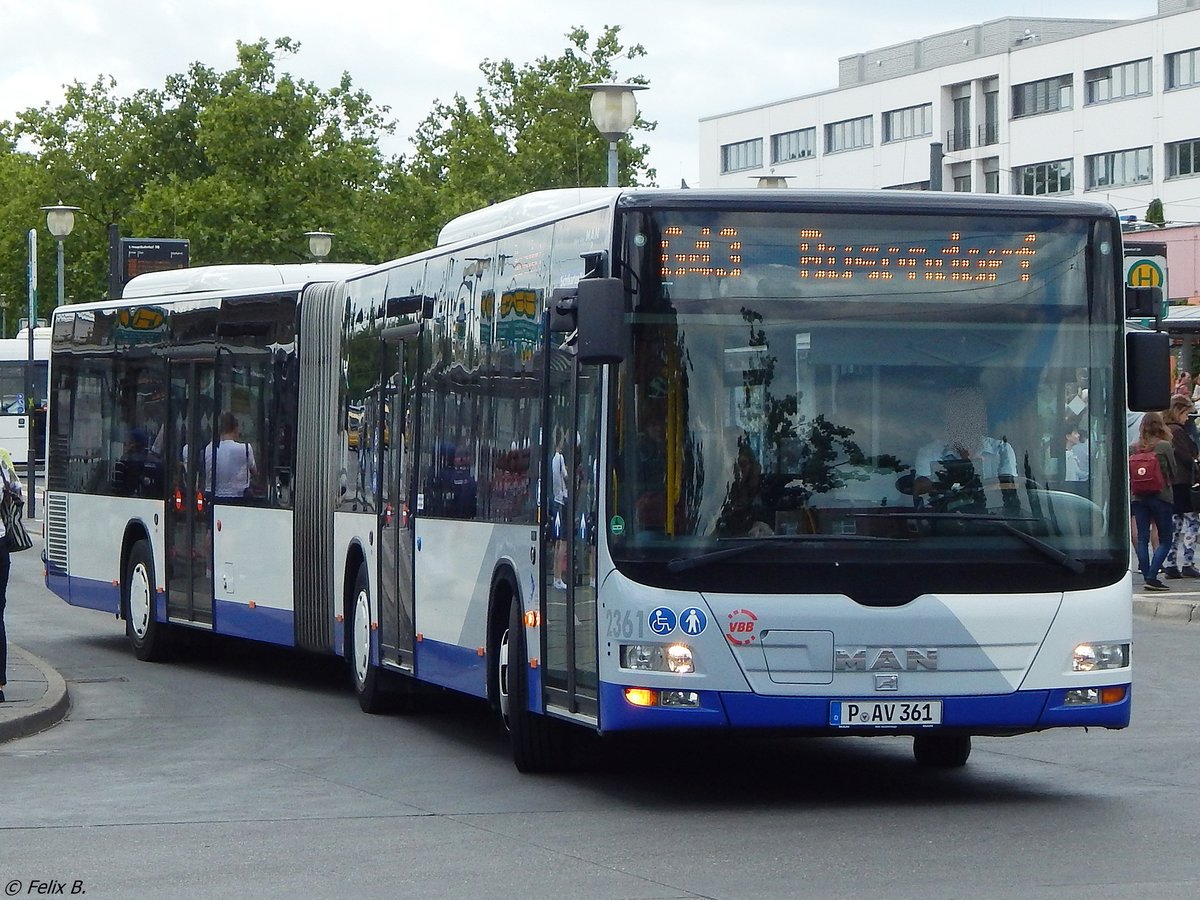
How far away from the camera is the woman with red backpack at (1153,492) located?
880 inches

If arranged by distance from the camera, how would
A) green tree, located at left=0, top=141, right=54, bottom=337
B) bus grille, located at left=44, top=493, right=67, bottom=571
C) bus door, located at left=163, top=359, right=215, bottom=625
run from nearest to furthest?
bus door, located at left=163, top=359, right=215, bottom=625 < bus grille, located at left=44, top=493, right=67, bottom=571 < green tree, located at left=0, top=141, right=54, bottom=337

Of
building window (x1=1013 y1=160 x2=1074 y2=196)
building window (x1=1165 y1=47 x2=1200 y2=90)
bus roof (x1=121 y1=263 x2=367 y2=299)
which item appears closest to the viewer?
bus roof (x1=121 y1=263 x2=367 y2=299)

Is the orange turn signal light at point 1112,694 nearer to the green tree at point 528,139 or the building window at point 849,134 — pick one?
the green tree at point 528,139

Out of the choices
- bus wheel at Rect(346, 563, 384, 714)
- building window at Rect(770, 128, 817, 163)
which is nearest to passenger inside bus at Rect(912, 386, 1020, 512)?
bus wheel at Rect(346, 563, 384, 714)

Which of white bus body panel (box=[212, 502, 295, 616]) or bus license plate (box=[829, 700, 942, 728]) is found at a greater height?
white bus body panel (box=[212, 502, 295, 616])

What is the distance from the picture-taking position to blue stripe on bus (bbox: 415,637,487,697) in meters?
13.0

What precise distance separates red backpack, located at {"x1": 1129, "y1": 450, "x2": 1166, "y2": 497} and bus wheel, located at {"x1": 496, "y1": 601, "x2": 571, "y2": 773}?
11.4 m

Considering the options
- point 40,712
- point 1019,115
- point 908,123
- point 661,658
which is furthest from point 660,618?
point 908,123

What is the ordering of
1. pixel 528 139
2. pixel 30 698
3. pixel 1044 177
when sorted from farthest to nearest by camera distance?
pixel 1044 177
pixel 528 139
pixel 30 698

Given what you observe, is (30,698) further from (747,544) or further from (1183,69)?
(1183,69)

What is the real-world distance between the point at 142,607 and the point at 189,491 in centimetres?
145

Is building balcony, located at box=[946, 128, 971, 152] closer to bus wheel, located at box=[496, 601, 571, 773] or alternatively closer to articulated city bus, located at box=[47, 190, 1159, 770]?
bus wheel, located at box=[496, 601, 571, 773]

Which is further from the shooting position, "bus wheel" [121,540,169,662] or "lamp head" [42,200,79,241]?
"lamp head" [42,200,79,241]

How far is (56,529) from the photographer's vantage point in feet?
72.2
